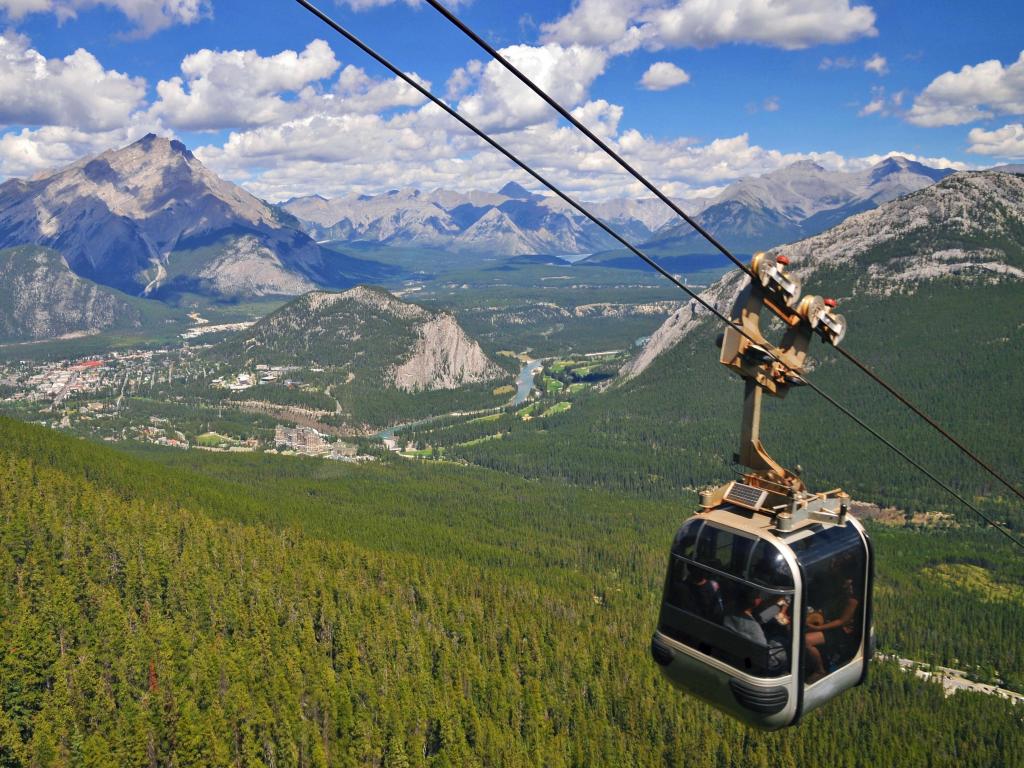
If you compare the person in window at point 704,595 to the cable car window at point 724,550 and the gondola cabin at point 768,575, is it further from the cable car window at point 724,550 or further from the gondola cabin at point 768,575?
the cable car window at point 724,550

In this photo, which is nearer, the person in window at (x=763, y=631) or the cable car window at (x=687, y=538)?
the person in window at (x=763, y=631)

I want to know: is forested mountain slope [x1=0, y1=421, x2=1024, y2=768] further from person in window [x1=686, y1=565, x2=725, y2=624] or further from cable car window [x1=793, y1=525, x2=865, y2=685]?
cable car window [x1=793, y1=525, x2=865, y2=685]

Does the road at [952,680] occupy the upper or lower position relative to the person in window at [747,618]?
lower

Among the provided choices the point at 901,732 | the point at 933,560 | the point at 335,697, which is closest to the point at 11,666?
the point at 335,697

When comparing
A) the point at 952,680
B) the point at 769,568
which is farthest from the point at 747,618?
the point at 952,680

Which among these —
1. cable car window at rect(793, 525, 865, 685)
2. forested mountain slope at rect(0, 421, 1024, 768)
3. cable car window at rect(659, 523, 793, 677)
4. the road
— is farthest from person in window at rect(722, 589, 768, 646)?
the road

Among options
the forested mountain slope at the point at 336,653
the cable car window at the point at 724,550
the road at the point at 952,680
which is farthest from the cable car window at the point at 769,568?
the road at the point at 952,680

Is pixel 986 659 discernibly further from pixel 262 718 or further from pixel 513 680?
pixel 262 718
